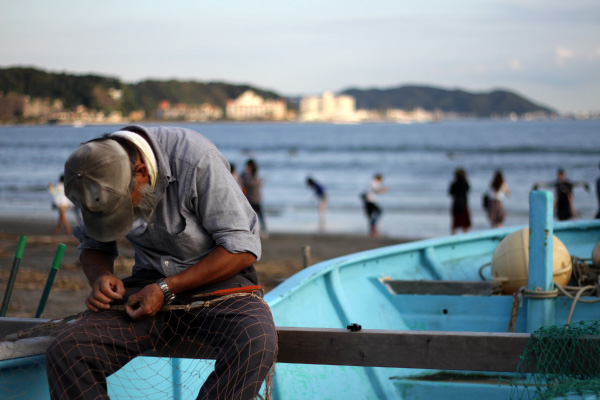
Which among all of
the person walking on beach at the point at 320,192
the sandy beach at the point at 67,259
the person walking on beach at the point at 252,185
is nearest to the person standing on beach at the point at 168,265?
the sandy beach at the point at 67,259

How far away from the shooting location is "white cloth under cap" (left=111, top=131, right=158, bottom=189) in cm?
253

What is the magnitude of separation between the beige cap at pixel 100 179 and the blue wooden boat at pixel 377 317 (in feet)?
3.71

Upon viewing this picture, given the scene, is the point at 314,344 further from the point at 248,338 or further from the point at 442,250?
the point at 442,250

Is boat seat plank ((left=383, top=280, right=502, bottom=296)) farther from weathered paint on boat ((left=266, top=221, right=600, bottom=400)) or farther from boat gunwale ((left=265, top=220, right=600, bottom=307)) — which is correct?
boat gunwale ((left=265, top=220, right=600, bottom=307))

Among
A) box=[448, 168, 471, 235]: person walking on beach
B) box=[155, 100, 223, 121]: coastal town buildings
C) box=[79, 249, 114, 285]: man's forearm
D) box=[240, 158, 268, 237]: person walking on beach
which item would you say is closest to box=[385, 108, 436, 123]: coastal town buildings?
box=[155, 100, 223, 121]: coastal town buildings

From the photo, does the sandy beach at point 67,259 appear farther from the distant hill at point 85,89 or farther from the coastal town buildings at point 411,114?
the coastal town buildings at point 411,114

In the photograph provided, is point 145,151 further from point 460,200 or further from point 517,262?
point 460,200

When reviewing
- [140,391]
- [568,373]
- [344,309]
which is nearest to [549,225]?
[568,373]

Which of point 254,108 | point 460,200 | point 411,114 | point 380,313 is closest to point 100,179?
point 380,313

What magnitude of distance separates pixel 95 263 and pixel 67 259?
33.1 ft

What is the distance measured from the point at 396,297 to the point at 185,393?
2.29 m

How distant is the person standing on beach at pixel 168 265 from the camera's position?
245 centimetres

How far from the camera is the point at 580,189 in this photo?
26359mm

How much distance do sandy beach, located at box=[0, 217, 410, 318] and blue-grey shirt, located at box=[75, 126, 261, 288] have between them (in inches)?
143
